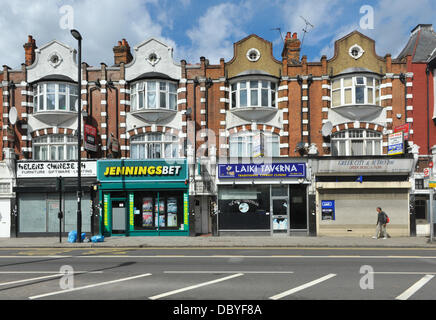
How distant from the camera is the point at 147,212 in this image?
71.5 ft

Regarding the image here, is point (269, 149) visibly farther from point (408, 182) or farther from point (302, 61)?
point (408, 182)

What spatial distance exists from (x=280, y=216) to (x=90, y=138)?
12.7 meters

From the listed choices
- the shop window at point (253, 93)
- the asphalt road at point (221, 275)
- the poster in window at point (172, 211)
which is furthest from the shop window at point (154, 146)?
the asphalt road at point (221, 275)

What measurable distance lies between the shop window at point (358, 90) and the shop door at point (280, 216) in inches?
284

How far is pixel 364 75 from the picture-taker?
21656mm

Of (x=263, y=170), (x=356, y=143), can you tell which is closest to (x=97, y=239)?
(x=263, y=170)

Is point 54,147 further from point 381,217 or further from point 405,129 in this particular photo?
point 405,129

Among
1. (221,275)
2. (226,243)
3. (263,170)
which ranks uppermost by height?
(263,170)

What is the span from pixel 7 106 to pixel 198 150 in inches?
512

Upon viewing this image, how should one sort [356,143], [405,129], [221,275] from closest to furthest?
[221,275], [405,129], [356,143]

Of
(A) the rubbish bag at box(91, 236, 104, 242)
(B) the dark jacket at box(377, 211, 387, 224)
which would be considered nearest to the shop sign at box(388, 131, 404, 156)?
(B) the dark jacket at box(377, 211, 387, 224)

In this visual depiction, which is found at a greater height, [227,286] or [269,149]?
[269,149]
